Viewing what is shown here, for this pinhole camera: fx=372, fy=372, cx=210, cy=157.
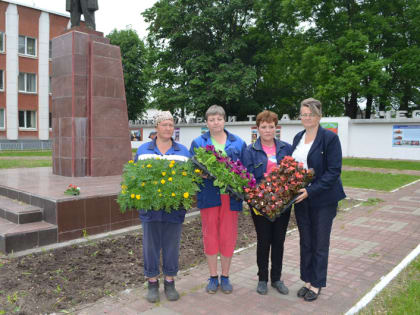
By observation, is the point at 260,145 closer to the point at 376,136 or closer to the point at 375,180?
the point at 375,180

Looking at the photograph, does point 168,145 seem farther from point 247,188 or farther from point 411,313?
point 411,313

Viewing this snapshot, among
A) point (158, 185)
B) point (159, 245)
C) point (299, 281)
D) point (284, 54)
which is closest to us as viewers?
point (158, 185)

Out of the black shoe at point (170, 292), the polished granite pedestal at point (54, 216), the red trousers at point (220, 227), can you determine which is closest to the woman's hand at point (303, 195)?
the red trousers at point (220, 227)

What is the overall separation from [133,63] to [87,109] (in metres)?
29.1

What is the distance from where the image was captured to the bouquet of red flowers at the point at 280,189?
11.2 ft

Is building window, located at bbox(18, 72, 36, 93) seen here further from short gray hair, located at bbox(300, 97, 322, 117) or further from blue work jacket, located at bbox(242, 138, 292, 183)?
short gray hair, located at bbox(300, 97, 322, 117)

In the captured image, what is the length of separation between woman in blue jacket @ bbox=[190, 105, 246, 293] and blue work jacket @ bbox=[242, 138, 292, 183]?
12 cm

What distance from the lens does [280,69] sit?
29109mm

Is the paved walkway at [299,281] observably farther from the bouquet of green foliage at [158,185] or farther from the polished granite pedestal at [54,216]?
the polished granite pedestal at [54,216]

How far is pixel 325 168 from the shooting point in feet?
11.9

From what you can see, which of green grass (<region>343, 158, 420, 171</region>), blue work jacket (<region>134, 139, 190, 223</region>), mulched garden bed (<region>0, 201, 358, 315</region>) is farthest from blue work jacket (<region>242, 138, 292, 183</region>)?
green grass (<region>343, 158, 420, 171</region>)

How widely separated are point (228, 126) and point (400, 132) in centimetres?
1126

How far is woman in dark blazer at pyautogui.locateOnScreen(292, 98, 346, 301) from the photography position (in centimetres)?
353

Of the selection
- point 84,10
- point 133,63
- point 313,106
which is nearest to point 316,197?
point 313,106
